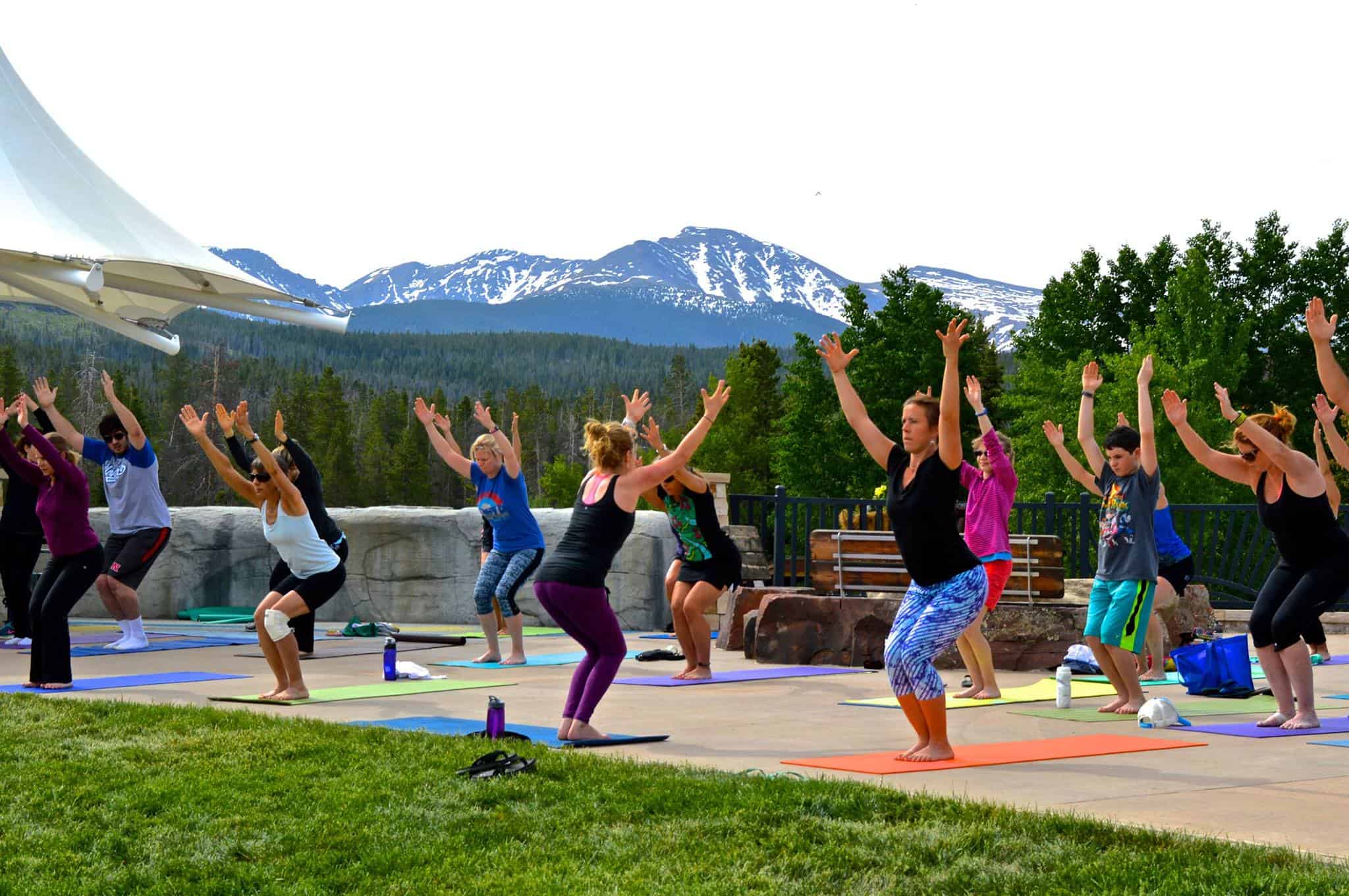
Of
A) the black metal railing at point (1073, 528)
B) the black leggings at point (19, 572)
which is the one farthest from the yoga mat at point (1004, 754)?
the black leggings at point (19, 572)

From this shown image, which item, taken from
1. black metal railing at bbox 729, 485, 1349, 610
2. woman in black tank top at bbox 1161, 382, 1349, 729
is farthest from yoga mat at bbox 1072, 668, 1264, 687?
black metal railing at bbox 729, 485, 1349, 610

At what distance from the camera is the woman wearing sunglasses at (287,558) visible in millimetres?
9484

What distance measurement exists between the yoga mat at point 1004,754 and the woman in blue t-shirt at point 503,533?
564cm

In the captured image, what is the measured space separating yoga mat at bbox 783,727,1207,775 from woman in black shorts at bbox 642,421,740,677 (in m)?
3.67

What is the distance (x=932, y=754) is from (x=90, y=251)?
12.1m

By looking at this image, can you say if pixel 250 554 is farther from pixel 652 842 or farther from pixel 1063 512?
pixel 652 842

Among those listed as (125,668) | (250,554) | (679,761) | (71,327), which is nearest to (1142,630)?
(679,761)

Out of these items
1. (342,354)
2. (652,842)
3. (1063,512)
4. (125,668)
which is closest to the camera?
(652,842)

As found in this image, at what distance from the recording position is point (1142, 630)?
9.22 meters

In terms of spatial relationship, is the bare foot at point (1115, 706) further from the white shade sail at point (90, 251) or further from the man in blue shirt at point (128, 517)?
the white shade sail at point (90, 251)

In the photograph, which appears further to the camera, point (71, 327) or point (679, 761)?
point (71, 327)

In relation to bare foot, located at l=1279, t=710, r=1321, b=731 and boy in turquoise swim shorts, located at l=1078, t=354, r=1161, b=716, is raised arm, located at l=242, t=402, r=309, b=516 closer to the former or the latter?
boy in turquoise swim shorts, located at l=1078, t=354, r=1161, b=716

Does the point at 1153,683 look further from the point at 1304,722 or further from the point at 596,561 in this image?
the point at 596,561

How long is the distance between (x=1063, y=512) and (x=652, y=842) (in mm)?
13419
